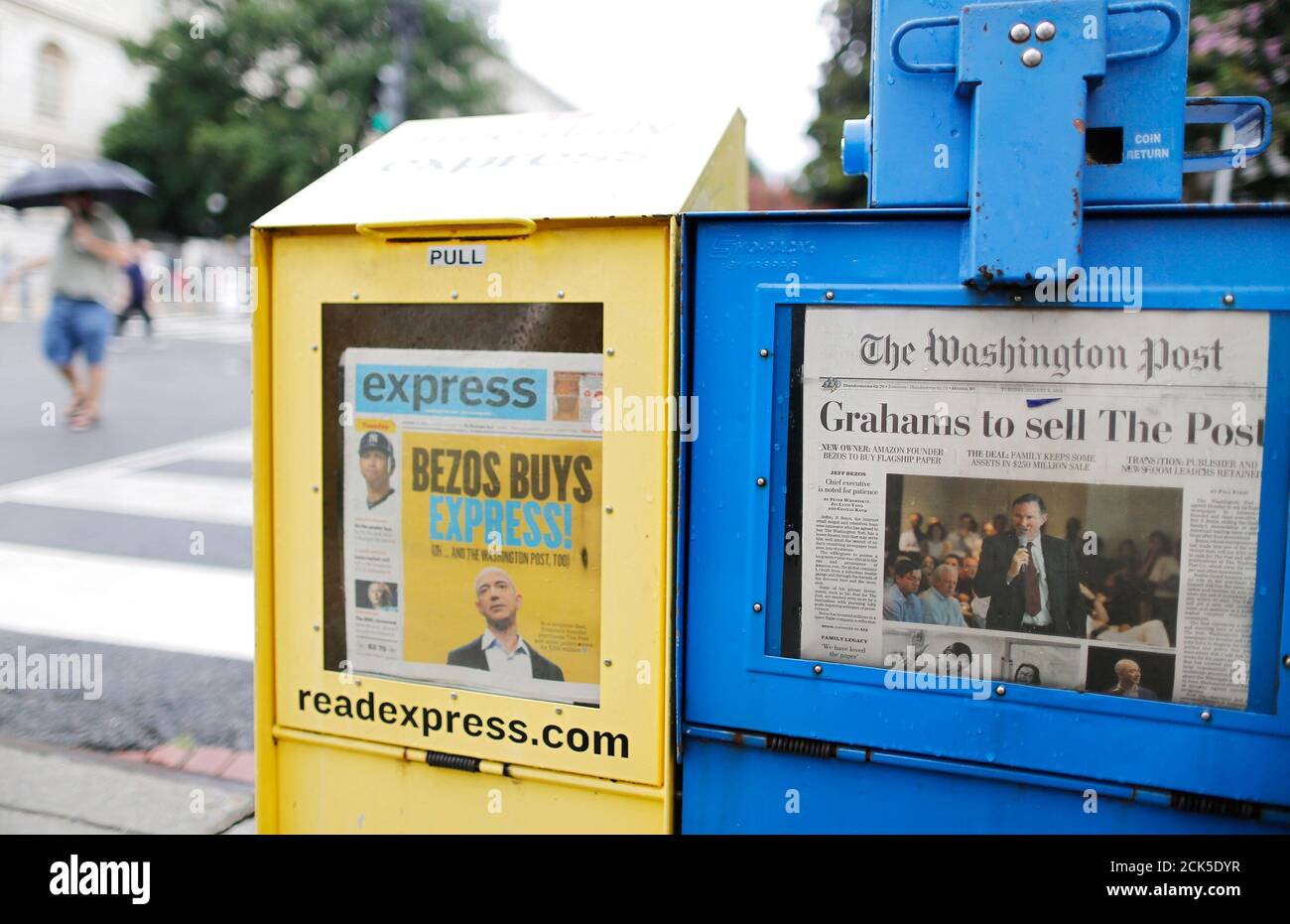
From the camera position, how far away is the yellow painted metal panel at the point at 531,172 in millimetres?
2287

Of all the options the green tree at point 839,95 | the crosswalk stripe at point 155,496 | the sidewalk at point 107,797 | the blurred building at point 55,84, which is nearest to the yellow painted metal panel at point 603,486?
the sidewalk at point 107,797

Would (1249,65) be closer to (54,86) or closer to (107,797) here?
(107,797)

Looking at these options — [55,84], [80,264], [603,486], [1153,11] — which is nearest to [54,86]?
[55,84]

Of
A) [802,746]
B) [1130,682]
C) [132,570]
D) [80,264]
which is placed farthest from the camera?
[80,264]

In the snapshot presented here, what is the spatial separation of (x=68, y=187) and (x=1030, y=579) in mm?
9228

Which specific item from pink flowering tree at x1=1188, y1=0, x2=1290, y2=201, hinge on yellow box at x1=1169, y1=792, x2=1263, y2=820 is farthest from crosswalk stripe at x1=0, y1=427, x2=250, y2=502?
pink flowering tree at x1=1188, y1=0, x2=1290, y2=201

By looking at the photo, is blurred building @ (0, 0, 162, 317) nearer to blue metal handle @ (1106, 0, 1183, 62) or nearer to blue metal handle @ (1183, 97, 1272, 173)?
blue metal handle @ (1183, 97, 1272, 173)

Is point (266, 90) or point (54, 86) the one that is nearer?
point (54, 86)

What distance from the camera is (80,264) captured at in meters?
8.52

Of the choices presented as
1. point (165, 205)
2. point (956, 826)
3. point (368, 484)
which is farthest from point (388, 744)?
point (165, 205)

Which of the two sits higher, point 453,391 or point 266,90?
point 266,90

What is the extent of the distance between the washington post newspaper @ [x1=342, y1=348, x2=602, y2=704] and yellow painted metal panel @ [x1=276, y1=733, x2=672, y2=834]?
0.74ft

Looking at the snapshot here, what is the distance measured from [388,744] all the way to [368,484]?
25.7 inches

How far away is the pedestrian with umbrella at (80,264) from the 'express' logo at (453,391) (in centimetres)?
734
